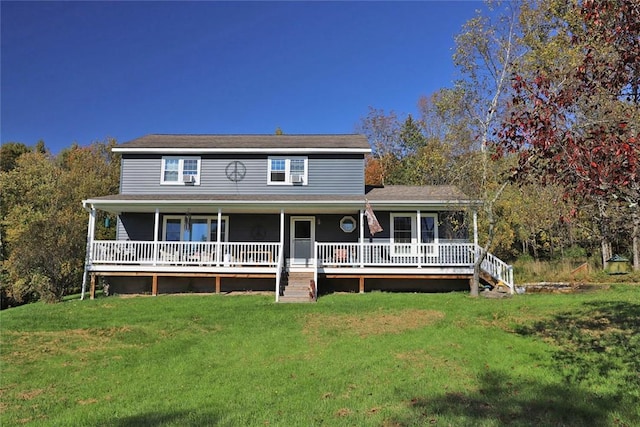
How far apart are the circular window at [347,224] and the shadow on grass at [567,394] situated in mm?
10010

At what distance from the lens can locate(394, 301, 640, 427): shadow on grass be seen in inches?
200

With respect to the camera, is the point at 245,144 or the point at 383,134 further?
the point at 383,134

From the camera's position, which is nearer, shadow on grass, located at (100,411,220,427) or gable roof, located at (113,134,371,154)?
shadow on grass, located at (100,411,220,427)

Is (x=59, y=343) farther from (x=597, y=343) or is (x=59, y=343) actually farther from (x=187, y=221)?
(x=597, y=343)

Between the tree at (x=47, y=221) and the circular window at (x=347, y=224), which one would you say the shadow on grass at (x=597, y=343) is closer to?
the circular window at (x=347, y=224)

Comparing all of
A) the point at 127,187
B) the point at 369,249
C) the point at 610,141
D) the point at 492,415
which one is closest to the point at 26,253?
the point at 127,187

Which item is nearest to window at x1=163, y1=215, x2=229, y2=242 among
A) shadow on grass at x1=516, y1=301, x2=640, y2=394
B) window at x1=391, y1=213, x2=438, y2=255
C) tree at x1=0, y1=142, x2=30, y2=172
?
window at x1=391, y1=213, x2=438, y2=255

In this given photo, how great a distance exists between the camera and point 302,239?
18109 mm

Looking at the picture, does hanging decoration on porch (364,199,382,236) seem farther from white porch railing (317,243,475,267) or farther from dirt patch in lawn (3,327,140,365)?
dirt patch in lawn (3,327,140,365)

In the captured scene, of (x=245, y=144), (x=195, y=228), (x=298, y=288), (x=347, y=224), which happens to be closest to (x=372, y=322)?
(x=298, y=288)

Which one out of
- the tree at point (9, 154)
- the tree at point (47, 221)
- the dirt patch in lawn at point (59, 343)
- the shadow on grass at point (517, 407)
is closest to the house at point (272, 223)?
the tree at point (47, 221)

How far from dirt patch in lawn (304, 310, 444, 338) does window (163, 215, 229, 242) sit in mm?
8037

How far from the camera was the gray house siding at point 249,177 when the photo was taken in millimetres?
18281

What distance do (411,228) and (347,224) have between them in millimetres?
2538
